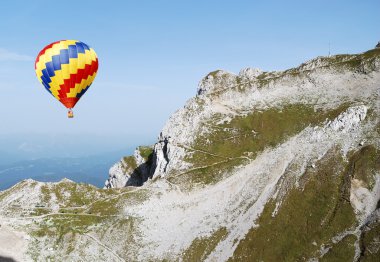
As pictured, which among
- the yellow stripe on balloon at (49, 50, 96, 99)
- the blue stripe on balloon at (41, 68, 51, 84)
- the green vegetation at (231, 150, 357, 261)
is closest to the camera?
the yellow stripe on balloon at (49, 50, 96, 99)

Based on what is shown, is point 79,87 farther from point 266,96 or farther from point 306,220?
point 266,96

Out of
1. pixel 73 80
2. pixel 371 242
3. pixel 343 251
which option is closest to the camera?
pixel 73 80

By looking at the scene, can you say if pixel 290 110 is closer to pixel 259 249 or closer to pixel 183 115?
pixel 183 115

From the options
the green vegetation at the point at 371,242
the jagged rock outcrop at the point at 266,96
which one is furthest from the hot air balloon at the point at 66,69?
the green vegetation at the point at 371,242

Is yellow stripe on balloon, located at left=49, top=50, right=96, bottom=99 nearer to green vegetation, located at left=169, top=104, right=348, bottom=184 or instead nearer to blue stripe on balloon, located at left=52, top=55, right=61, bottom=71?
blue stripe on balloon, located at left=52, top=55, right=61, bottom=71

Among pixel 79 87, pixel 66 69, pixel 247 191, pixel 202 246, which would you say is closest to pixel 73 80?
pixel 79 87

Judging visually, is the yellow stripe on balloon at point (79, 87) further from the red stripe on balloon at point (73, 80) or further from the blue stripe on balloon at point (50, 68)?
the blue stripe on balloon at point (50, 68)

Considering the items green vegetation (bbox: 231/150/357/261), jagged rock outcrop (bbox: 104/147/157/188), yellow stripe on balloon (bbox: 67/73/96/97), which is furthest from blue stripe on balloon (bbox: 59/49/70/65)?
jagged rock outcrop (bbox: 104/147/157/188)
